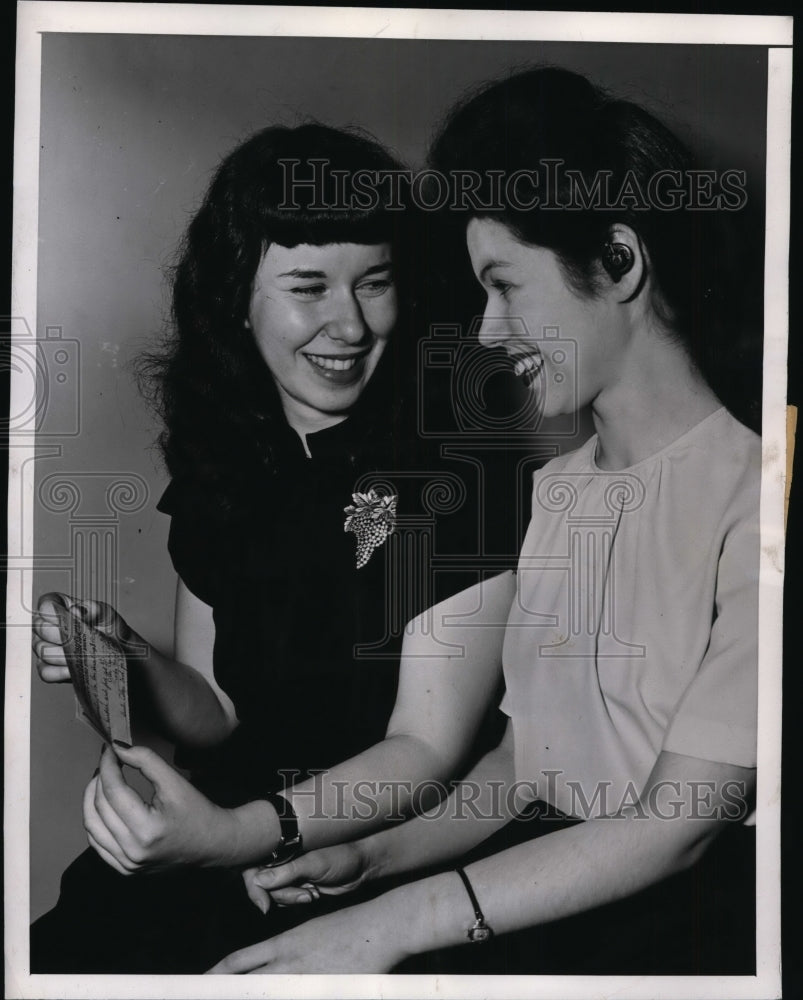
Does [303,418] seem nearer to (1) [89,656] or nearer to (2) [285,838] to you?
(1) [89,656]

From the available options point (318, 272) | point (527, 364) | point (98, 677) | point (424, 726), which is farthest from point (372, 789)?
point (318, 272)

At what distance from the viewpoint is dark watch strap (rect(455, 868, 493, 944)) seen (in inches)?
59.3

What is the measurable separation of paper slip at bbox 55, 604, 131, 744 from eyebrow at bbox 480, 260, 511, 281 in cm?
82

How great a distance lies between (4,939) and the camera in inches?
61.9

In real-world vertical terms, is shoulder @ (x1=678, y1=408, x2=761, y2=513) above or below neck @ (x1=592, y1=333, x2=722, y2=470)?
below

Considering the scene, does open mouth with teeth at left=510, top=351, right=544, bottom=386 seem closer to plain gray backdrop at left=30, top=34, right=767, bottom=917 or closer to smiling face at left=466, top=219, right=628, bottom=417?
smiling face at left=466, top=219, right=628, bottom=417

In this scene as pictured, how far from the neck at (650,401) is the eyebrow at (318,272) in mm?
396

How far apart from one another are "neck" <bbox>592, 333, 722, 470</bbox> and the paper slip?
85 centimetres

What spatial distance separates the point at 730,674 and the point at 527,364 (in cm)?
59

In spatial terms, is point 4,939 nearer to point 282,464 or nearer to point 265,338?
point 282,464

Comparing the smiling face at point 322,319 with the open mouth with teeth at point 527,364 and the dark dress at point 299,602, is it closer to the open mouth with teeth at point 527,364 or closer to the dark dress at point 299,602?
the dark dress at point 299,602

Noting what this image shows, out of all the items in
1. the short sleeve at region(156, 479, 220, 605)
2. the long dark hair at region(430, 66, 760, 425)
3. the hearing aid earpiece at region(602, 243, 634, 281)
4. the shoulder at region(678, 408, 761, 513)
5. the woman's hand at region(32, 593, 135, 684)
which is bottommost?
the woman's hand at region(32, 593, 135, 684)

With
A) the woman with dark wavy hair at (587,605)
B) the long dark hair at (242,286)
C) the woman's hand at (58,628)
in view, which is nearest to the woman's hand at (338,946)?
the woman with dark wavy hair at (587,605)

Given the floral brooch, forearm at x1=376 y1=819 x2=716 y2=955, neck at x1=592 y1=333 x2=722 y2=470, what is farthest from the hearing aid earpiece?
forearm at x1=376 y1=819 x2=716 y2=955
